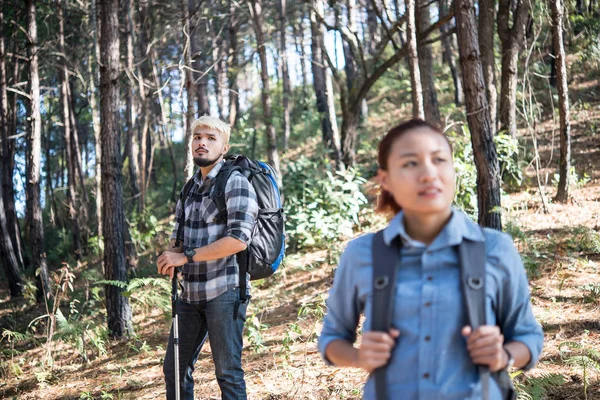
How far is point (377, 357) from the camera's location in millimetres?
1744

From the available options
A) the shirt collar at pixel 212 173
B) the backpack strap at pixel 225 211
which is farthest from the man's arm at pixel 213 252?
the shirt collar at pixel 212 173

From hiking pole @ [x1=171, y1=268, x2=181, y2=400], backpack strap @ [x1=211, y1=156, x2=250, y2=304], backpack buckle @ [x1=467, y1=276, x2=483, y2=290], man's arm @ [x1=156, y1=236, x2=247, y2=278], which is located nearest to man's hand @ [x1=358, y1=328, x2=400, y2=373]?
backpack buckle @ [x1=467, y1=276, x2=483, y2=290]

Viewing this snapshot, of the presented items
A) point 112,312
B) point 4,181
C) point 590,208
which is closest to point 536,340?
point 112,312

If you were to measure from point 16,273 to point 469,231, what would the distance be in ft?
49.7

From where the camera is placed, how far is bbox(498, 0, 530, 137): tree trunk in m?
12.2

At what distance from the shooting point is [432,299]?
1755mm

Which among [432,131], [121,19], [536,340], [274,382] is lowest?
[274,382]

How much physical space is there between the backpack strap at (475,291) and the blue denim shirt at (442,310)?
29 mm

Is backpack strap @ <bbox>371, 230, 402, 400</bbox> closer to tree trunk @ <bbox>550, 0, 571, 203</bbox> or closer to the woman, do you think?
the woman

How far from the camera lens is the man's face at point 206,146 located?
395 cm

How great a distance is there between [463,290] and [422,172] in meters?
0.35

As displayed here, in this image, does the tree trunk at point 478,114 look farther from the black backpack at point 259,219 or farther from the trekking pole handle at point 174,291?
the trekking pole handle at point 174,291

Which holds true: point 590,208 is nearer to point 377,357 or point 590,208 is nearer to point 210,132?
point 210,132

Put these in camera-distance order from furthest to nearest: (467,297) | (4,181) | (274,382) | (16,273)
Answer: (4,181) → (16,273) → (274,382) → (467,297)
